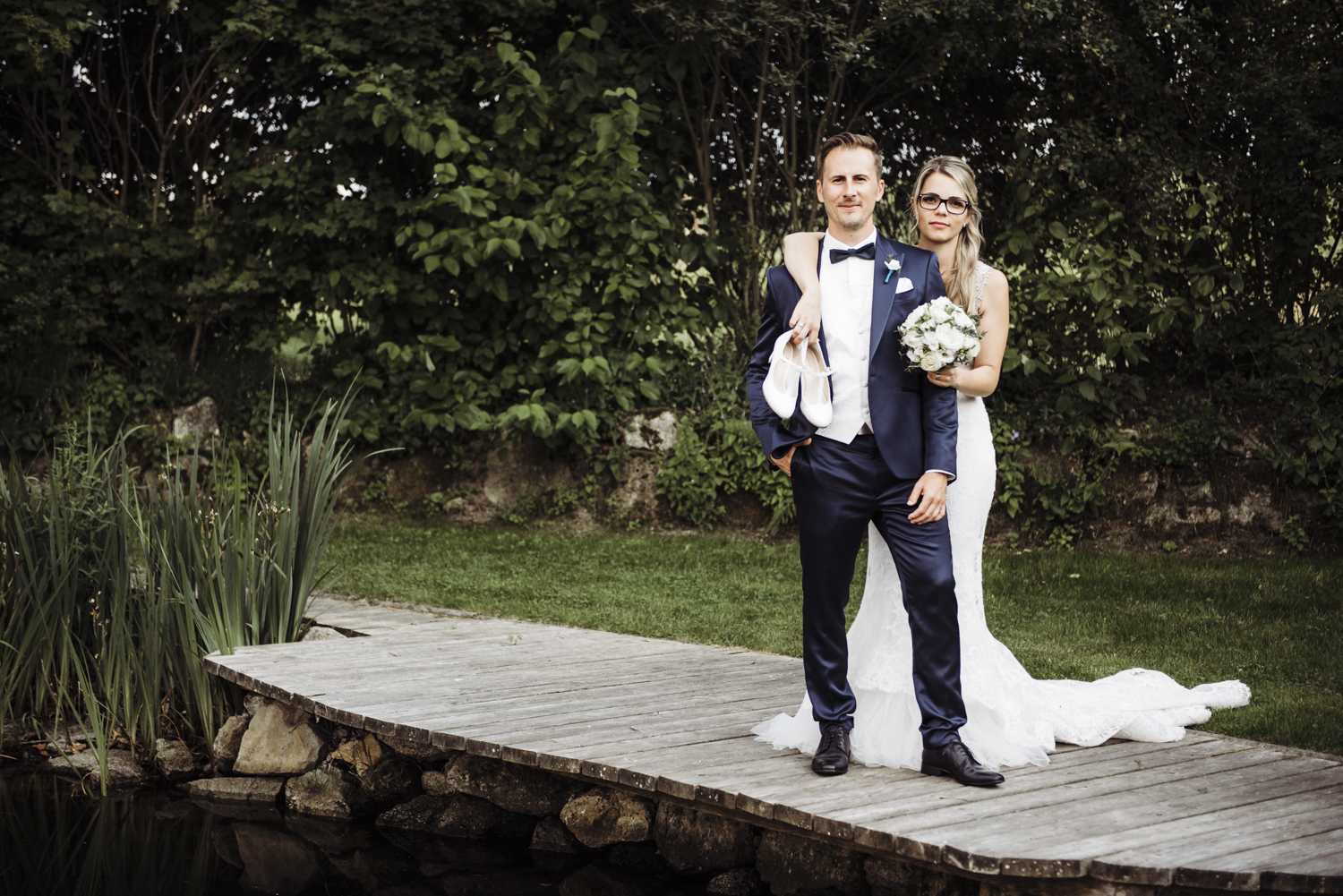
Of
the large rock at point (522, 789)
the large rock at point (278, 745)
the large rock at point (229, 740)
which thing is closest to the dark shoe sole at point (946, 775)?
the large rock at point (522, 789)

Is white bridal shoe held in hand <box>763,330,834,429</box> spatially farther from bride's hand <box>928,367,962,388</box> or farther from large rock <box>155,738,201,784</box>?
large rock <box>155,738,201,784</box>

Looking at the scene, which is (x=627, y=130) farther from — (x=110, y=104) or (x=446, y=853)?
(x=446, y=853)

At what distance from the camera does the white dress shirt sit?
3512mm

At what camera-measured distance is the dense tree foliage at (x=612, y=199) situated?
8.52 m

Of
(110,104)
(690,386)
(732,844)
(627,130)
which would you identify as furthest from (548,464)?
(732,844)

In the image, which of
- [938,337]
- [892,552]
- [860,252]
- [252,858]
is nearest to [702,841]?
[892,552]

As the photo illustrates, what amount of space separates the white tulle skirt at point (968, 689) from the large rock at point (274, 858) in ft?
6.06

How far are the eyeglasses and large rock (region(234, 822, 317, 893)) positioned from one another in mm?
3278

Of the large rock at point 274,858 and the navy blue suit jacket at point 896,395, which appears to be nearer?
the navy blue suit jacket at point 896,395

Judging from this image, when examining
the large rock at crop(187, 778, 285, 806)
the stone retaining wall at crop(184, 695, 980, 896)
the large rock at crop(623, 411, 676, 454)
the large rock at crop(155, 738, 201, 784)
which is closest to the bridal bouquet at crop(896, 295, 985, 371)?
the stone retaining wall at crop(184, 695, 980, 896)

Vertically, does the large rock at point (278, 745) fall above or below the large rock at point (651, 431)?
below

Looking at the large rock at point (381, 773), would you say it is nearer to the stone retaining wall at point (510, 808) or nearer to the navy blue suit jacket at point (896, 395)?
the stone retaining wall at point (510, 808)

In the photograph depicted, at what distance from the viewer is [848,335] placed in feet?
11.6

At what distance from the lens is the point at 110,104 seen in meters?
10.7
